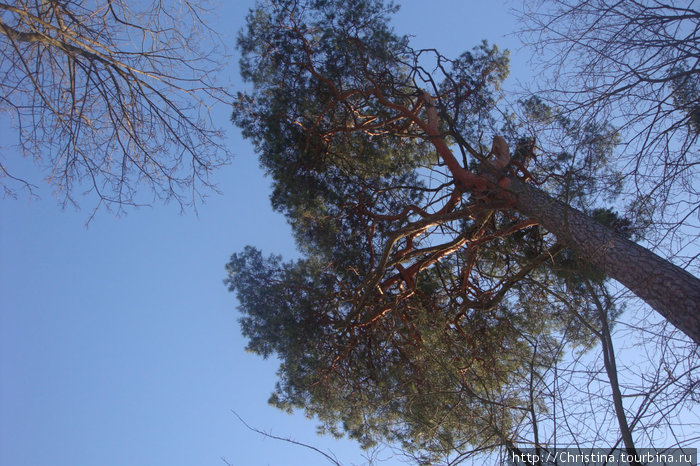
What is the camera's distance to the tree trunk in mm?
3340

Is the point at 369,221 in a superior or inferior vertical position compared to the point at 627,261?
superior

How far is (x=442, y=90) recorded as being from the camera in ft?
22.9

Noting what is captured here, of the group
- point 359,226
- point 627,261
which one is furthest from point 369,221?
point 627,261

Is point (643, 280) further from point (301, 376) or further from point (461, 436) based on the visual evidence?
point (301, 376)

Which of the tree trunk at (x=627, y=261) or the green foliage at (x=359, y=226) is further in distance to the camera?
the green foliage at (x=359, y=226)

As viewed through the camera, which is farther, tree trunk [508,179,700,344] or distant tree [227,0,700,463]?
distant tree [227,0,700,463]

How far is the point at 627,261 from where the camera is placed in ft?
12.8

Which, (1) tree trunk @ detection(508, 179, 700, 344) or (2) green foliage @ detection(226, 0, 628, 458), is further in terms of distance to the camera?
(2) green foliage @ detection(226, 0, 628, 458)

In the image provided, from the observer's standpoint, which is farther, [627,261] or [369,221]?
[369,221]

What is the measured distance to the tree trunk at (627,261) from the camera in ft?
11.0

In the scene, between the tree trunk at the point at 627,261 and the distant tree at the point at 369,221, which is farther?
the distant tree at the point at 369,221

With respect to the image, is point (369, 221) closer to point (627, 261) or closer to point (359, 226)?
point (359, 226)

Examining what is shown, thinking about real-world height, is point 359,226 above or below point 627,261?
above

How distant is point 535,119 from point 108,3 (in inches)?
150
